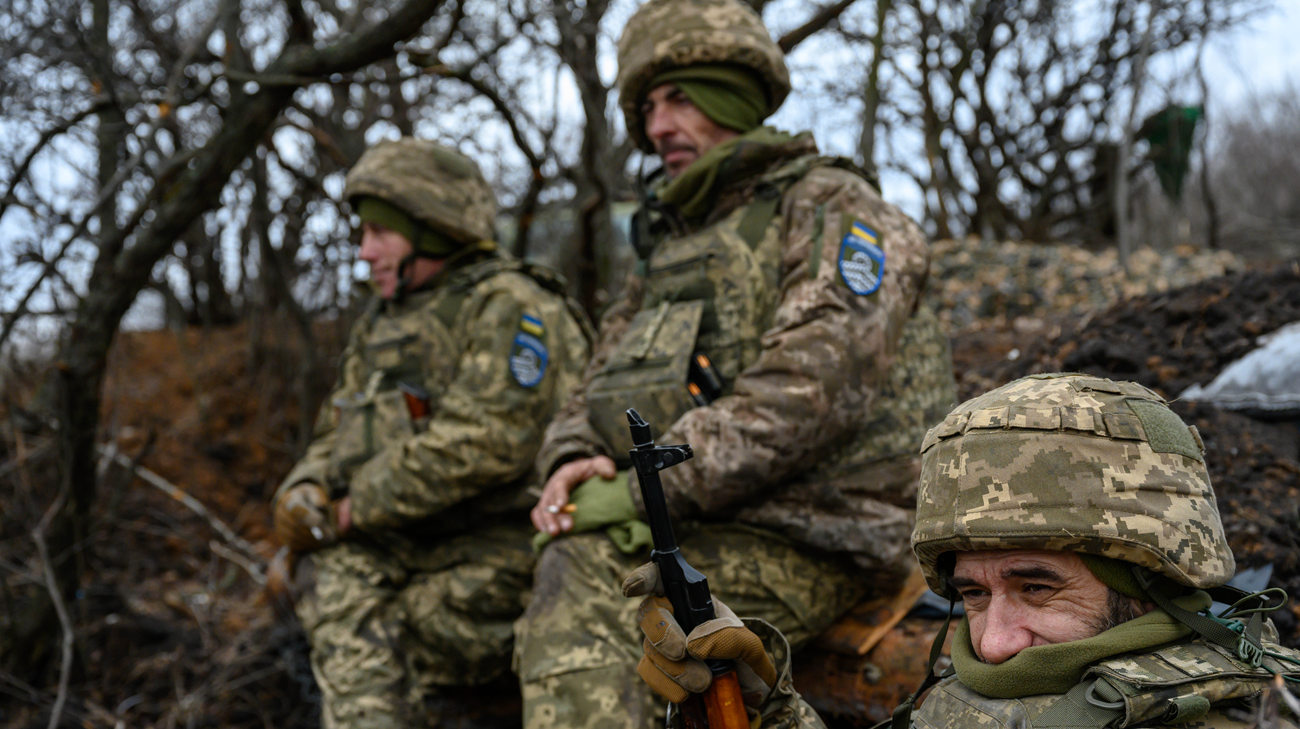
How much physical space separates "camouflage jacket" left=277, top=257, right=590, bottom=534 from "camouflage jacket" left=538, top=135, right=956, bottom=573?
57 cm

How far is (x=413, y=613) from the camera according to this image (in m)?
3.64

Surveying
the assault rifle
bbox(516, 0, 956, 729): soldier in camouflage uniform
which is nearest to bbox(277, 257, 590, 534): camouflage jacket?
bbox(516, 0, 956, 729): soldier in camouflage uniform

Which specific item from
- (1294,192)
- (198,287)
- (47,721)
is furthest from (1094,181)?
(1294,192)

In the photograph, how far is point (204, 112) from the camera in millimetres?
7293

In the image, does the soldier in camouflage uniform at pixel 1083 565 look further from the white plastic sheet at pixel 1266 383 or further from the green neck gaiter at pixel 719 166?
the white plastic sheet at pixel 1266 383

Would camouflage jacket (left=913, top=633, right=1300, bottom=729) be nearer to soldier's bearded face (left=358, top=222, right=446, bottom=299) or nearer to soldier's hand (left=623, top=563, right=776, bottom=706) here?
soldier's hand (left=623, top=563, right=776, bottom=706)

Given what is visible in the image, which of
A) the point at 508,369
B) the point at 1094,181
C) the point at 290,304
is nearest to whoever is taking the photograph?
the point at 508,369

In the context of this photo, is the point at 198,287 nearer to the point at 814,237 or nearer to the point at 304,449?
the point at 304,449

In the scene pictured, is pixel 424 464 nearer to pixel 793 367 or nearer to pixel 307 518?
pixel 307 518

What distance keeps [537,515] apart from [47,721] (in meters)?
2.78

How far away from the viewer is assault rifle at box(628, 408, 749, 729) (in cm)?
180

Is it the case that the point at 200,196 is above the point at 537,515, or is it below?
above

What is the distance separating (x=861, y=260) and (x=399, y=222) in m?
2.18

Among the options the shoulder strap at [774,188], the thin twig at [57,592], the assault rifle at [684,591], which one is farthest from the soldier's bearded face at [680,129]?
the thin twig at [57,592]
